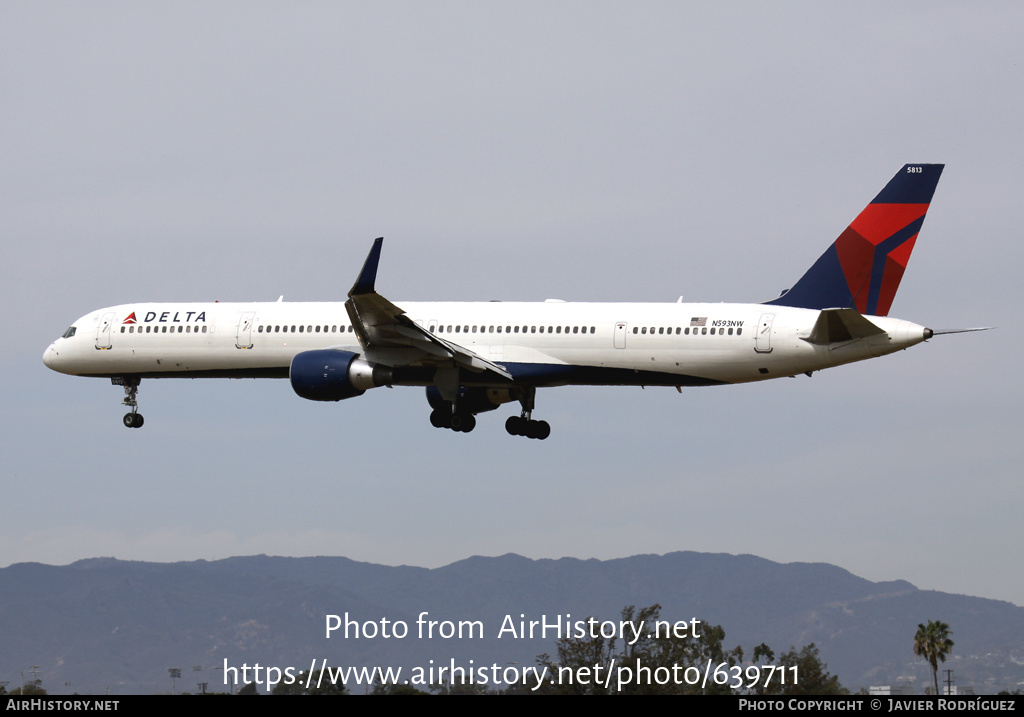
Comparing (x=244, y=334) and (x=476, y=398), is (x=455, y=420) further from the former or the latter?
(x=244, y=334)

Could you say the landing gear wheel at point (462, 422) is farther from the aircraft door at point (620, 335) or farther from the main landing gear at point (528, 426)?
the aircraft door at point (620, 335)

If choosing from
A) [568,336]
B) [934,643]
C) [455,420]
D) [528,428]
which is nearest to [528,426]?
[528,428]

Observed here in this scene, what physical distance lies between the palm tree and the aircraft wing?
6308cm

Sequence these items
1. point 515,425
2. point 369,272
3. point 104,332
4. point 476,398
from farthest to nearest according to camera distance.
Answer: point 104,332 → point 515,425 → point 476,398 → point 369,272

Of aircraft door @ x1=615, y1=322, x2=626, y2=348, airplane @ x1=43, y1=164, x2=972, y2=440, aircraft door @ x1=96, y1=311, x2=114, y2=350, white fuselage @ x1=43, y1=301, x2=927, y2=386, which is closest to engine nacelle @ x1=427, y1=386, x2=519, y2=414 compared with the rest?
airplane @ x1=43, y1=164, x2=972, y2=440

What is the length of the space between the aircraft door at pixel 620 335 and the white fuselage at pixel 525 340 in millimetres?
37

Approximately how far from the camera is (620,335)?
51125mm

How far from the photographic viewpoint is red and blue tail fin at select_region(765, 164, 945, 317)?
5116 cm

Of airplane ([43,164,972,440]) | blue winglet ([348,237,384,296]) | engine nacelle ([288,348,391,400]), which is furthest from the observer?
engine nacelle ([288,348,391,400])

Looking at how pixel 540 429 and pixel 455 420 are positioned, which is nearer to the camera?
pixel 455 420

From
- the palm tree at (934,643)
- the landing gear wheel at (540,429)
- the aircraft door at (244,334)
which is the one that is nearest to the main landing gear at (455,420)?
the landing gear wheel at (540,429)

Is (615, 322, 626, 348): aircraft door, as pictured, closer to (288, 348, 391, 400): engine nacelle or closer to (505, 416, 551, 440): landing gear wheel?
(505, 416, 551, 440): landing gear wheel

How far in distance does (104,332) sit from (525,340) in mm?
18291
